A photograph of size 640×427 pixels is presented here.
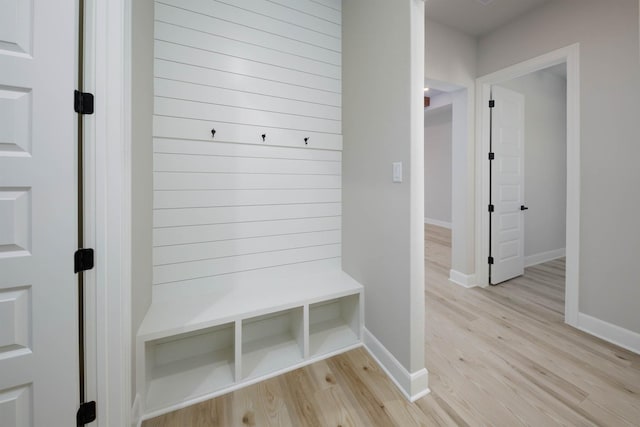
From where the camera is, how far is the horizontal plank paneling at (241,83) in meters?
1.63

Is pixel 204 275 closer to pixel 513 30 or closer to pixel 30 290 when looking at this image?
pixel 30 290

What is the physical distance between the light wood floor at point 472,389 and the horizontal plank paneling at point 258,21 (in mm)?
2587

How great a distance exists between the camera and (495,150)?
2.89 m

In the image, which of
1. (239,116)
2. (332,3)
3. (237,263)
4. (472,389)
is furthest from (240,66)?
(472,389)

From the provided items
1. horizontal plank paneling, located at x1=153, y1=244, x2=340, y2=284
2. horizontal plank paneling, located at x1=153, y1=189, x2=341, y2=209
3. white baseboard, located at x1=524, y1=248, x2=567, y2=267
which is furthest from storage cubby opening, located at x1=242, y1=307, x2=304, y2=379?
white baseboard, located at x1=524, y1=248, x2=567, y2=267

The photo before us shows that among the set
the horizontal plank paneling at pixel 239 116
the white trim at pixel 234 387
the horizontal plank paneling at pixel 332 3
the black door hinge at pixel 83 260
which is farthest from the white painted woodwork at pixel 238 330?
the horizontal plank paneling at pixel 332 3

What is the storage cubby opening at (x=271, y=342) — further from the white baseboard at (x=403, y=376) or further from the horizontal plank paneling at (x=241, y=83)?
the horizontal plank paneling at (x=241, y=83)

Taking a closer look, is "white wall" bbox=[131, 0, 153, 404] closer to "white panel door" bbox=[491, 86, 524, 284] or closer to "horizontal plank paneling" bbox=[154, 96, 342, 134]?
"horizontal plank paneling" bbox=[154, 96, 342, 134]

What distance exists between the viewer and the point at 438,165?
259 inches

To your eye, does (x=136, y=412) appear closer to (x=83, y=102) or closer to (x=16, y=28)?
(x=83, y=102)

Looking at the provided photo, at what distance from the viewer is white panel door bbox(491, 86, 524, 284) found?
9.54 ft

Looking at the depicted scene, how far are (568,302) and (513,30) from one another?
110 inches

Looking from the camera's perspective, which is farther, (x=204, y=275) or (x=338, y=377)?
(x=204, y=275)

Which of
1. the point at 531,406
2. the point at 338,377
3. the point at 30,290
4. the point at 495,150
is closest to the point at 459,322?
the point at 531,406
